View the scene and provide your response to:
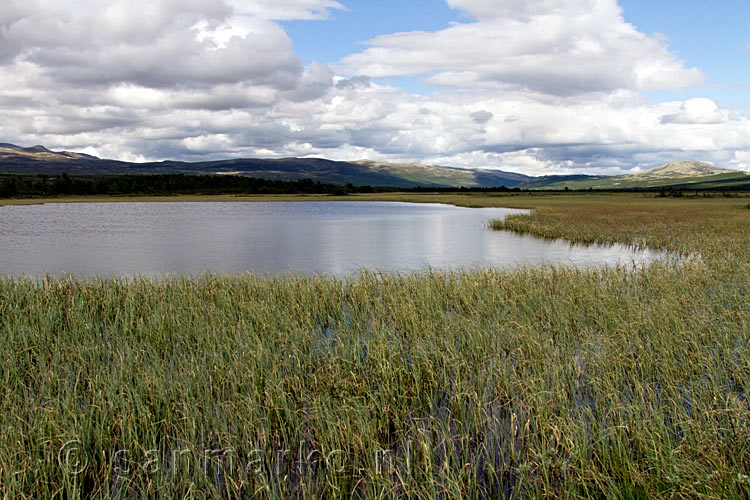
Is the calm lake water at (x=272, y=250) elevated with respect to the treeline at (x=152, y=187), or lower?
lower

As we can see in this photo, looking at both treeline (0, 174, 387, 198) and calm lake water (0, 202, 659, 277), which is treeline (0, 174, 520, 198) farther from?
calm lake water (0, 202, 659, 277)

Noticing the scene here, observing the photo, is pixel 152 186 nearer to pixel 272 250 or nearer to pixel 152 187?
pixel 152 187

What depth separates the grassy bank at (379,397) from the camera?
5312 millimetres

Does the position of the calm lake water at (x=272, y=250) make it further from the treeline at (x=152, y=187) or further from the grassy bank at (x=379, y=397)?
the treeline at (x=152, y=187)

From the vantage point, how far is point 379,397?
7508mm

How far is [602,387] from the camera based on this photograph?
7.50 meters

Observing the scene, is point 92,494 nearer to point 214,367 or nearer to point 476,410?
point 214,367

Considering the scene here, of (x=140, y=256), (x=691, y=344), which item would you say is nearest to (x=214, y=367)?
(x=691, y=344)

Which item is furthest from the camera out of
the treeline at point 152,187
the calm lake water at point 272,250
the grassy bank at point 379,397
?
the treeline at point 152,187

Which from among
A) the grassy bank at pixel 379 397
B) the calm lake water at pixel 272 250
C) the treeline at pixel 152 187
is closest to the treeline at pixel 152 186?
the treeline at pixel 152 187

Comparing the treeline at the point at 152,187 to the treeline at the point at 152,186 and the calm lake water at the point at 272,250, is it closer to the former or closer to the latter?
the treeline at the point at 152,186

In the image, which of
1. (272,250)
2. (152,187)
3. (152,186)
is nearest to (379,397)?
(272,250)

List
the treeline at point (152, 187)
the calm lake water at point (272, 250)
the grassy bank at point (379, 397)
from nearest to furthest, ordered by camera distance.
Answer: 1. the grassy bank at point (379, 397)
2. the calm lake water at point (272, 250)
3. the treeline at point (152, 187)

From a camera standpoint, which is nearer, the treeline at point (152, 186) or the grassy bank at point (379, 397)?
the grassy bank at point (379, 397)
